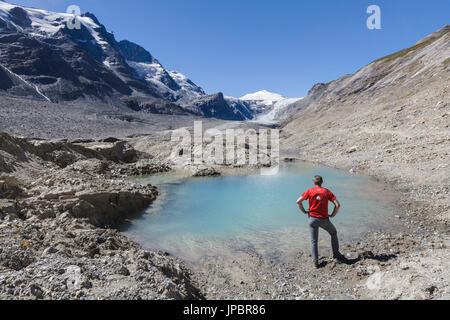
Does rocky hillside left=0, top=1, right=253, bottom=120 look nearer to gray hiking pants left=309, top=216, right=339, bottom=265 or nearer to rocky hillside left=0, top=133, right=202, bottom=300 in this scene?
rocky hillside left=0, top=133, right=202, bottom=300

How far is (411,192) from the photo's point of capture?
14047 millimetres

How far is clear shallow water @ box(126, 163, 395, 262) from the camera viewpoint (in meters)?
9.91

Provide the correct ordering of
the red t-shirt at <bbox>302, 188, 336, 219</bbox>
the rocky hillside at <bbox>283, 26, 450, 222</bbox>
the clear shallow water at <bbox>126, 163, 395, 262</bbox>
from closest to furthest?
the red t-shirt at <bbox>302, 188, 336, 219</bbox> → the clear shallow water at <bbox>126, 163, 395, 262</bbox> → the rocky hillside at <bbox>283, 26, 450, 222</bbox>

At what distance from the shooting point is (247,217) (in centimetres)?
1325

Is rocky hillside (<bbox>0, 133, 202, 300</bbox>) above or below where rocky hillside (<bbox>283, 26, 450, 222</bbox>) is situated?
below

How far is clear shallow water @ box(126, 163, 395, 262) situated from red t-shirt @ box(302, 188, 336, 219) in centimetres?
247

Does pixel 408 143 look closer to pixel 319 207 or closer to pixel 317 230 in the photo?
pixel 317 230

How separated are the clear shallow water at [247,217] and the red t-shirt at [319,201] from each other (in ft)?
8.11

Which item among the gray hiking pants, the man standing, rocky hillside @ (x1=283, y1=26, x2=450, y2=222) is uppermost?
rocky hillside @ (x1=283, y1=26, x2=450, y2=222)

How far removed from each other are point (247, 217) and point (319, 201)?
674cm

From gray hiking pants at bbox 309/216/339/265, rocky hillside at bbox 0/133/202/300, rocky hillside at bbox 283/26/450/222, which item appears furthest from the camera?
rocky hillside at bbox 283/26/450/222

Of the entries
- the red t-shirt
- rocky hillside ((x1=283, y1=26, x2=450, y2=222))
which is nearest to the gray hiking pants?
the red t-shirt

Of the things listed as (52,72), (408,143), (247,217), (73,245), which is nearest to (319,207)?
(247,217)
